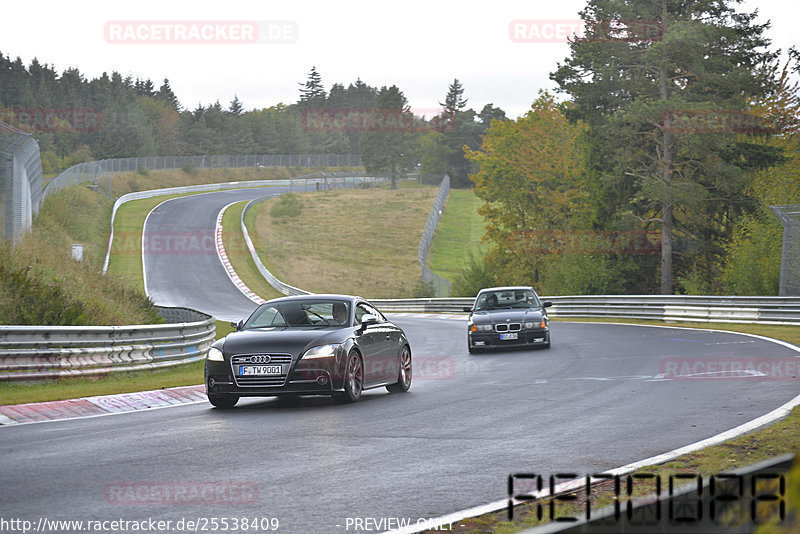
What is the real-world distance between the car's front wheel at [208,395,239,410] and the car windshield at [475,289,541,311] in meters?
12.2

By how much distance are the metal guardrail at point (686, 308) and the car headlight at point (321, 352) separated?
71.8ft

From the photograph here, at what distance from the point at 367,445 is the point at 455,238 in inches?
3272

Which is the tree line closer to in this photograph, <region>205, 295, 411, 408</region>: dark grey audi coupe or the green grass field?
the green grass field

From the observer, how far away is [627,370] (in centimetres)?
1773

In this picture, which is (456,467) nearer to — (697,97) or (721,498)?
(721,498)

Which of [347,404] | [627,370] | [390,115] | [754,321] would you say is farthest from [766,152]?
[390,115]

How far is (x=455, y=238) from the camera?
9244 cm

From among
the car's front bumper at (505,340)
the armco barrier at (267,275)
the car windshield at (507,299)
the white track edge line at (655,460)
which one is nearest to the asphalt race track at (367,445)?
the white track edge line at (655,460)
